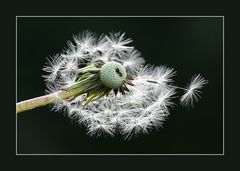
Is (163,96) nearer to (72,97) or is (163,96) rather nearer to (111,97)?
(111,97)

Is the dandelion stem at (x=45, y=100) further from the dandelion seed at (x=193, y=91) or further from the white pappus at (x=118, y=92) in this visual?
the dandelion seed at (x=193, y=91)

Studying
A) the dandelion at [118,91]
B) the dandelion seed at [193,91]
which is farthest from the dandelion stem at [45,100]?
the dandelion seed at [193,91]

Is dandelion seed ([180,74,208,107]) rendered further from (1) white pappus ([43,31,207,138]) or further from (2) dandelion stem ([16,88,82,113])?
(2) dandelion stem ([16,88,82,113])

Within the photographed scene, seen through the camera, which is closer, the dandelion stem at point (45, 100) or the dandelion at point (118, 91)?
the dandelion stem at point (45, 100)

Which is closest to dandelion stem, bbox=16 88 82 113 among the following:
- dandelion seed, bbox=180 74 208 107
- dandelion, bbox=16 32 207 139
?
dandelion, bbox=16 32 207 139

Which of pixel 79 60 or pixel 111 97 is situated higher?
pixel 79 60

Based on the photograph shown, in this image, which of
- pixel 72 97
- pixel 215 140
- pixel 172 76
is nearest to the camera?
pixel 72 97

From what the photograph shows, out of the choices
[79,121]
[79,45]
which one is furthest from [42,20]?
[79,121]
